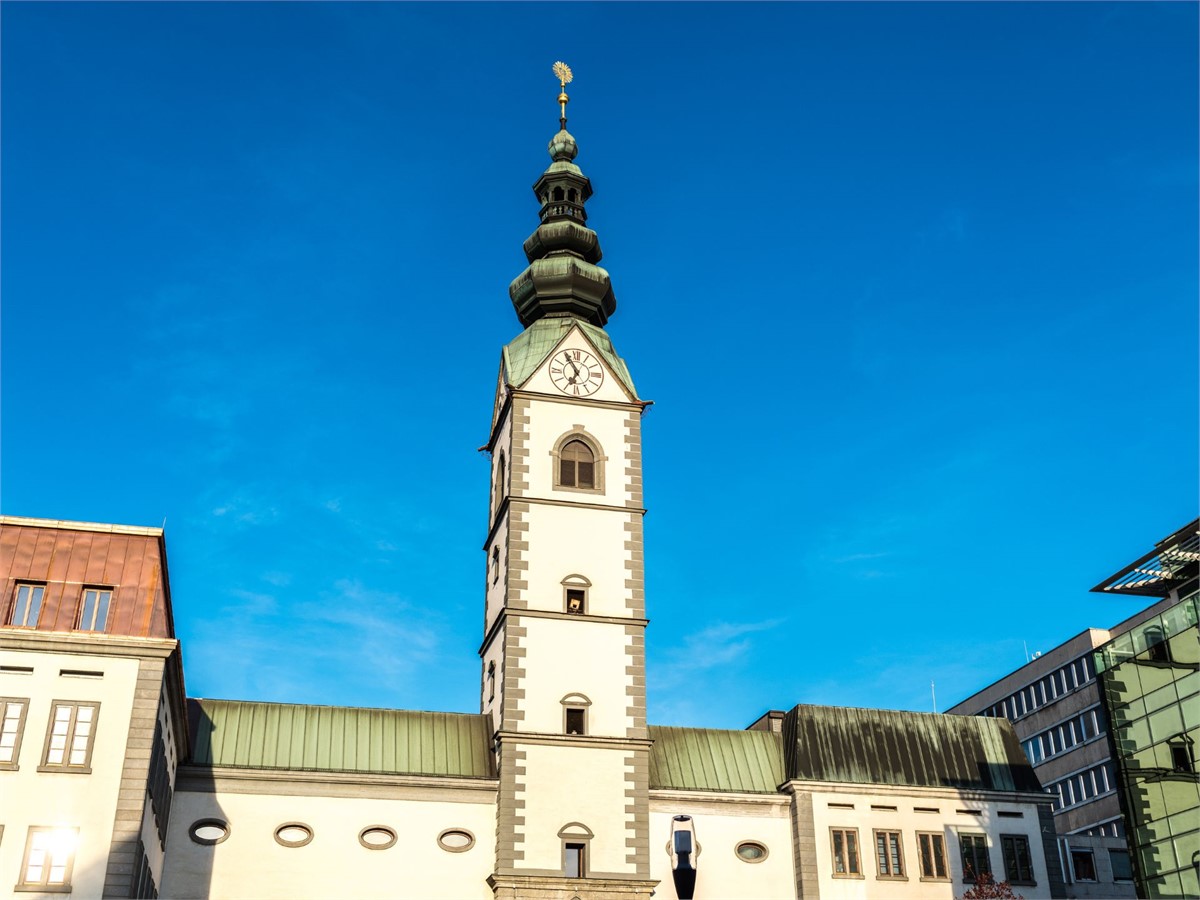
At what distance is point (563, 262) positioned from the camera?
6531 cm

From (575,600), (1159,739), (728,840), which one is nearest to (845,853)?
(728,840)

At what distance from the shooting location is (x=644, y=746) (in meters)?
53.7

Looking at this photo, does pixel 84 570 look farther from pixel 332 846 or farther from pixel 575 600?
pixel 575 600

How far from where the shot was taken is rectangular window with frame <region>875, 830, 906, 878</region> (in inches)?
2173

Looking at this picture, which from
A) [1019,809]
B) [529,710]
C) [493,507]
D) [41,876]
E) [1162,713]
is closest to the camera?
[41,876]

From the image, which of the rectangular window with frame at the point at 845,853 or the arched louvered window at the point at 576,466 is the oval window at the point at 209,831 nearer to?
the arched louvered window at the point at 576,466

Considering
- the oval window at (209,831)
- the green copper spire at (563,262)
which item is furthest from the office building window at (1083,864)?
the oval window at (209,831)

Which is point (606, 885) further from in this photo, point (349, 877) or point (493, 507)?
point (493, 507)

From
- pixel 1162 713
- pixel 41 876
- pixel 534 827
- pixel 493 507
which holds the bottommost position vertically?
pixel 41 876

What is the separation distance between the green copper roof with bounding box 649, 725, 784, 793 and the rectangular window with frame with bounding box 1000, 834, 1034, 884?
32.8ft

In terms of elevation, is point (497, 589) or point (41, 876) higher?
point (497, 589)

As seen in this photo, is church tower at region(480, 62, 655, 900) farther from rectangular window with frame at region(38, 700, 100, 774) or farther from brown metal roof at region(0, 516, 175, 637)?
rectangular window with frame at region(38, 700, 100, 774)

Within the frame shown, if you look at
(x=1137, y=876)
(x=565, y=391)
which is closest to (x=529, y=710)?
(x=565, y=391)

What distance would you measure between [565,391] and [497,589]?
9549 millimetres
